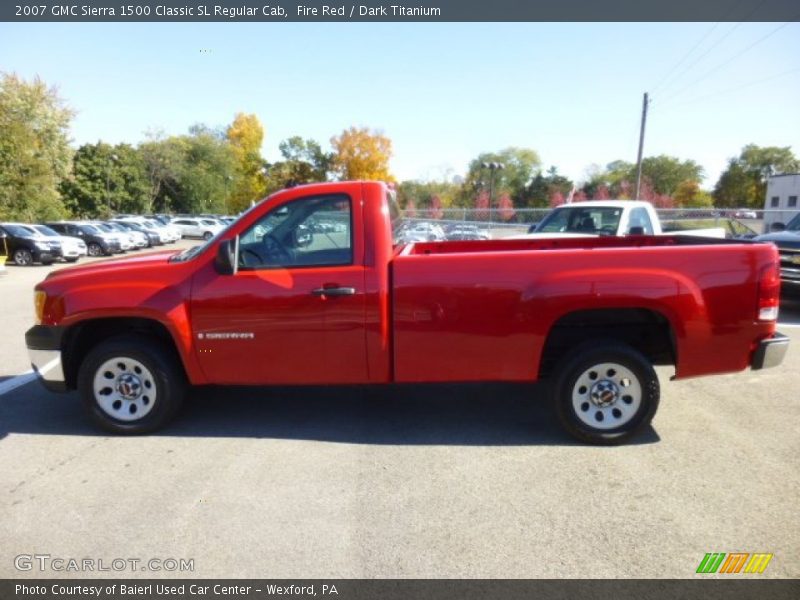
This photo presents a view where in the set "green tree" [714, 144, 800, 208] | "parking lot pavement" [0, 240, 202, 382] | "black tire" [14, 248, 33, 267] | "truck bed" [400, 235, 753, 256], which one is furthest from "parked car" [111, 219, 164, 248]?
"green tree" [714, 144, 800, 208]

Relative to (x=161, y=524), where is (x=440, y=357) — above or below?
above

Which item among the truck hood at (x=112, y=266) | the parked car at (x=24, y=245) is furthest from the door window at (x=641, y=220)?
the parked car at (x=24, y=245)

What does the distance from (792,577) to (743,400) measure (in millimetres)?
2881

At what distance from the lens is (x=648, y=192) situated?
146 ft

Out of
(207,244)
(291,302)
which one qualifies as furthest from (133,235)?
(291,302)

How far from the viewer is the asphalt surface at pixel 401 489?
9.64 ft

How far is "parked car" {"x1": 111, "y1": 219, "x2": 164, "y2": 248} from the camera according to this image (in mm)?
32013

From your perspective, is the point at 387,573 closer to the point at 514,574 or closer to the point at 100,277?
the point at 514,574

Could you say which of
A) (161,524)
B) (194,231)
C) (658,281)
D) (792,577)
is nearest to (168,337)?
(161,524)

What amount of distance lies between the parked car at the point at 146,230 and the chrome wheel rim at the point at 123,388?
30.0 m

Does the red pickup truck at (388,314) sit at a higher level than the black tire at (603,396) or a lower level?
higher

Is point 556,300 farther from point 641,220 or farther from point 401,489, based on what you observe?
point 641,220

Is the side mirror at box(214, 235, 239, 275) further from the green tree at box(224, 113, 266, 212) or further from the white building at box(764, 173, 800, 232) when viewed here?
the green tree at box(224, 113, 266, 212)

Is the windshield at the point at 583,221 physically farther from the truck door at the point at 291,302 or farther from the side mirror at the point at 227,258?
the side mirror at the point at 227,258
